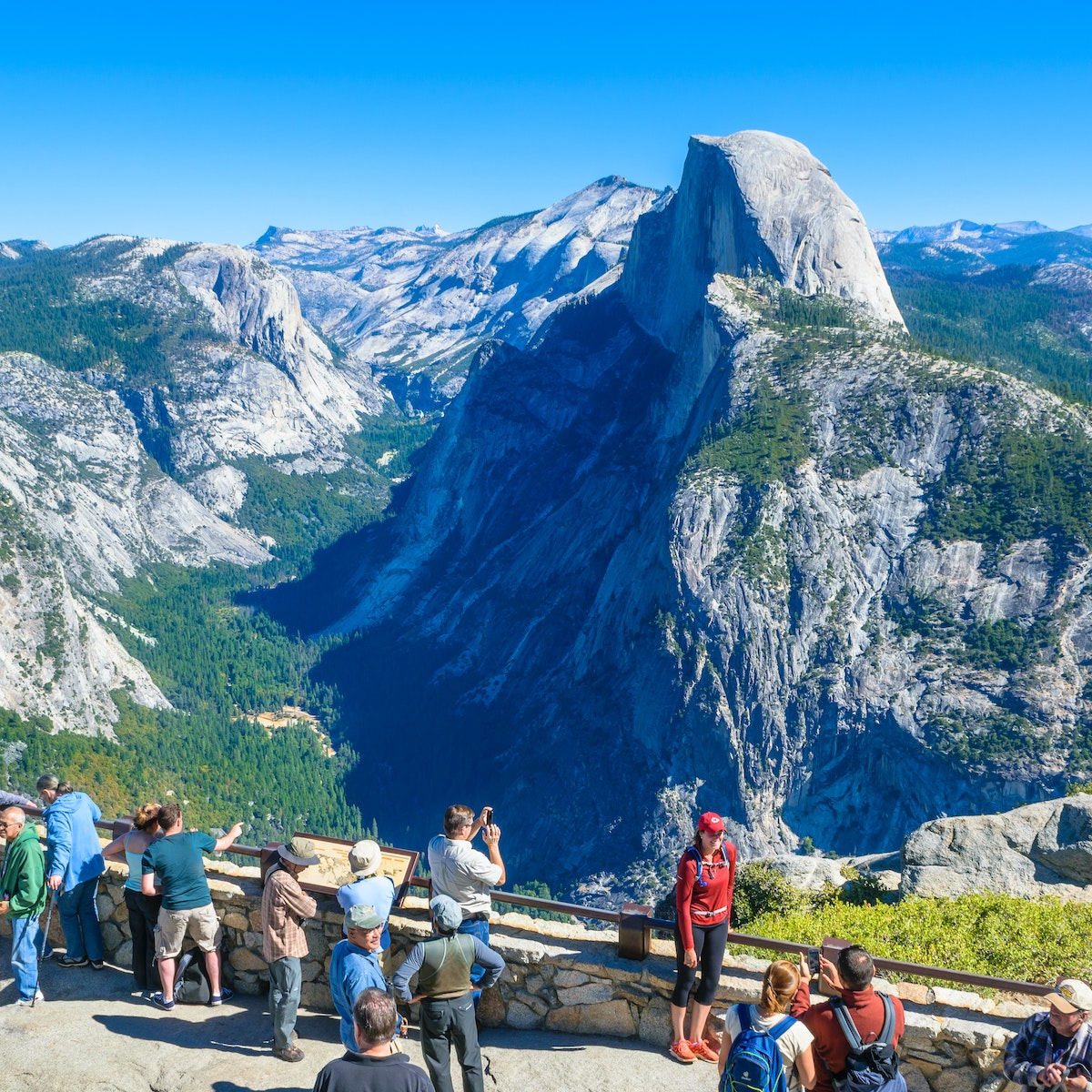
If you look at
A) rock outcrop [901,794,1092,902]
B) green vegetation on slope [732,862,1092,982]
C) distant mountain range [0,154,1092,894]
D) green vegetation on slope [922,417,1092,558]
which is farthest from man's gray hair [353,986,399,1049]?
green vegetation on slope [922,417,1092,558]

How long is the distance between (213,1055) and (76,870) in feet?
13.0

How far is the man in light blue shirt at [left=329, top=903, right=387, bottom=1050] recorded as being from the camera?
11.5 m

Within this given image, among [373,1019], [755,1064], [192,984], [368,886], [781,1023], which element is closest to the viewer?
[373,1019]

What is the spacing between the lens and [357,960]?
11719 millimetres

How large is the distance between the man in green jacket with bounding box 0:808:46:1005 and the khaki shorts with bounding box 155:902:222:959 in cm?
196

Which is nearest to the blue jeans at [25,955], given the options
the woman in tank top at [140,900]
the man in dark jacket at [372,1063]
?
the woman in tank top at [140,900]

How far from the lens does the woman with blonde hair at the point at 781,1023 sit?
32.2 feet

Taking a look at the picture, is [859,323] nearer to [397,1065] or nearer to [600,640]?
[600,640]

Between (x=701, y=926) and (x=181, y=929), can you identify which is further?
(x=181, y=929)

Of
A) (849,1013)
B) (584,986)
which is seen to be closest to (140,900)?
(584,986)

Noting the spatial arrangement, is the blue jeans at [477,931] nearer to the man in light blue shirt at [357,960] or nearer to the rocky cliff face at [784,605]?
the man in light blue shirt at [357,960]

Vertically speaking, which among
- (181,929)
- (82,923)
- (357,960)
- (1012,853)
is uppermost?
(357,960)

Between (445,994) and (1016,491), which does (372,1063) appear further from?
(1016,491)

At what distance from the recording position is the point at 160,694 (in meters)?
143
